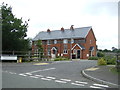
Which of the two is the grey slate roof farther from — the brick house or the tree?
the tree

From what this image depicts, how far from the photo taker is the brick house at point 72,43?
49438mm

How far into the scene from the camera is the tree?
920 inches

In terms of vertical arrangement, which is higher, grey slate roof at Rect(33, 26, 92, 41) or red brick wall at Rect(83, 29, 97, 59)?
grey slate roof at Rect(33, 26, 92, 41)

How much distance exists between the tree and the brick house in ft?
73.0

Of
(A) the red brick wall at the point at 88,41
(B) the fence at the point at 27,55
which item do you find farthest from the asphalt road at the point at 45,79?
(A) the red brick wall at the point at 88,41

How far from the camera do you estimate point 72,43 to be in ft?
170

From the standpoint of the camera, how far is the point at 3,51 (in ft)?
77.0

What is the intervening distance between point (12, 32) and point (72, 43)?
97.2 ft

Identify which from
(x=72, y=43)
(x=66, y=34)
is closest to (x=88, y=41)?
(x=72, y=43)

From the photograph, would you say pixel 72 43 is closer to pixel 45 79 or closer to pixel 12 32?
pixel 12 32

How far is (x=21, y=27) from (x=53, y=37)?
102ft

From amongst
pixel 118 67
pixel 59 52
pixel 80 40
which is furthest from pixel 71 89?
pixel 59 52

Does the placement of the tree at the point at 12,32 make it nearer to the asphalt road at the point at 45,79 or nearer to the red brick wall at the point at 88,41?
the asphalt road at the point at 45,79

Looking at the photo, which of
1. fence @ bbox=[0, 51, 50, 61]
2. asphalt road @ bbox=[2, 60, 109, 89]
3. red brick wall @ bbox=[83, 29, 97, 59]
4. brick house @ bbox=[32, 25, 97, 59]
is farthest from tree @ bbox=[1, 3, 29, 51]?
red brick wall @ bbox=[83, 29, 97, 59]
